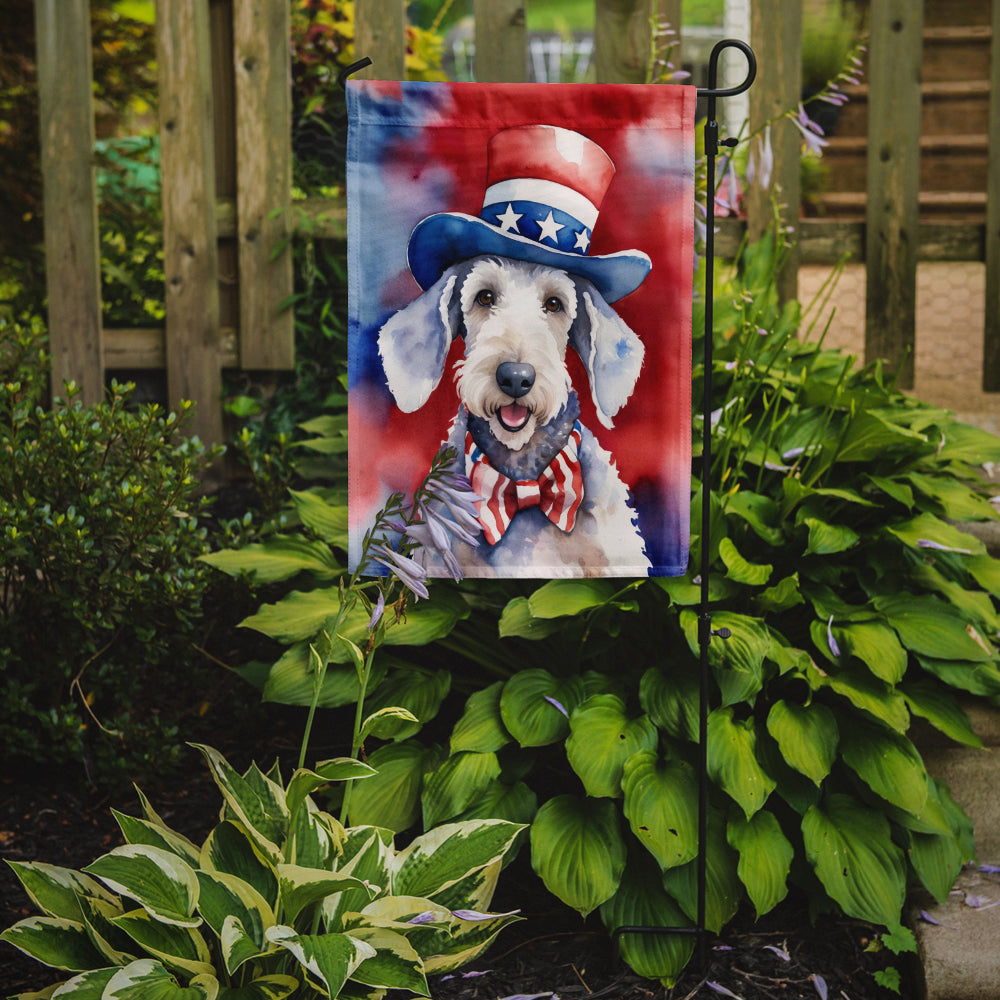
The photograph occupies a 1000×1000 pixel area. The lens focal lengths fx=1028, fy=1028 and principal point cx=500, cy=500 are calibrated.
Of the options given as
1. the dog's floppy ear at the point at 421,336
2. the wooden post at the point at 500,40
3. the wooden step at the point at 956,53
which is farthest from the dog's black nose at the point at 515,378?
the wooden step at the point at 956,53

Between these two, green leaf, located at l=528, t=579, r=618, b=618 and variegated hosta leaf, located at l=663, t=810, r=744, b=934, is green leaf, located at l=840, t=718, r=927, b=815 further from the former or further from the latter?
green leaf, located at l=528, t=579, r=618, b=618

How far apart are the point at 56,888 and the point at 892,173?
3.18 m

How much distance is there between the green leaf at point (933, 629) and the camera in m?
2.10

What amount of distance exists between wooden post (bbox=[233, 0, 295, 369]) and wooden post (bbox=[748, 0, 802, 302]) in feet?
4.93

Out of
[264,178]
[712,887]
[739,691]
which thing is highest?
[264,178]

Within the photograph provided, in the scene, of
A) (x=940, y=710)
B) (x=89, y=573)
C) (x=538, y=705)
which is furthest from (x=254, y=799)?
(x=940, y=710)

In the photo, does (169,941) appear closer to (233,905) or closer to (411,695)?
(233,905)

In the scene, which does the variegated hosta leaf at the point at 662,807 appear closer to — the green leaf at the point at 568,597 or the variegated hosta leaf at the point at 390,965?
the green leaf at the point at 568,597

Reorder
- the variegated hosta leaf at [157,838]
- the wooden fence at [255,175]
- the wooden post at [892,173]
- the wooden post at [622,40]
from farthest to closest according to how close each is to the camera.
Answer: the wooden post at [892,173] → the wooden fence at [255,175] → the wooden post at [622,40] → the variegated hosta leaf at [157,838]

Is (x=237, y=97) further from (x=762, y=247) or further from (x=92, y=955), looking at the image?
(x=92, y=955)

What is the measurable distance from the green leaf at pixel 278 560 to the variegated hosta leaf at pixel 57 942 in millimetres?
914

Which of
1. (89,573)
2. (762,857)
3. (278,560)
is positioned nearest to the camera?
(762,857)

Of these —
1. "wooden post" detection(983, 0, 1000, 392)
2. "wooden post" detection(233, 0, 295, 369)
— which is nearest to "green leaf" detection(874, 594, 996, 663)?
"wooden post" detection(983, 0, 1000, 392)

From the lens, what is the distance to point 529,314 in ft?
6.00
